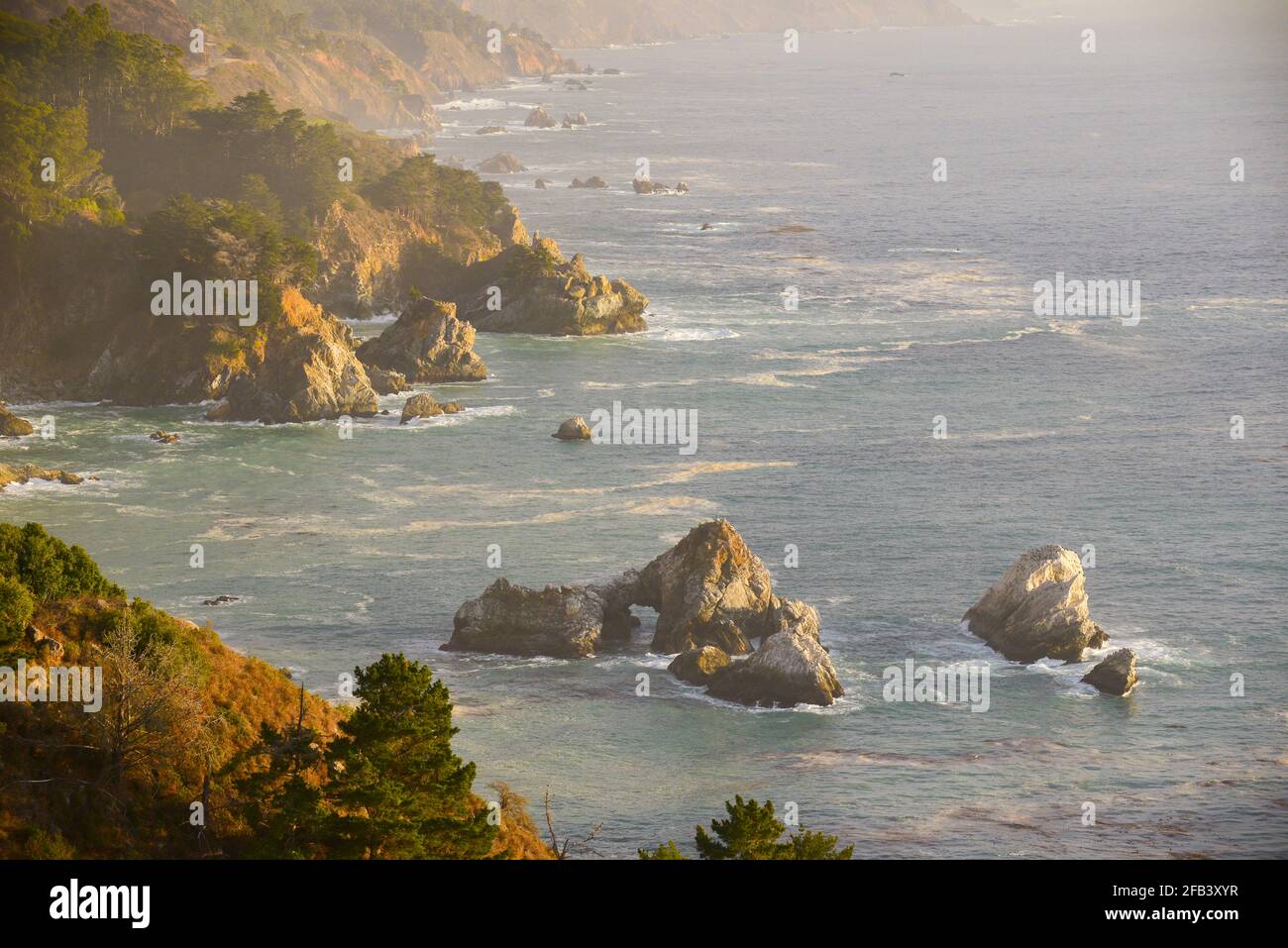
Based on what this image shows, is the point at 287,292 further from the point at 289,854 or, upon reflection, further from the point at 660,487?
the point at 289,854

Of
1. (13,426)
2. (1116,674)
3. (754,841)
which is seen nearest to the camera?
(754,841)

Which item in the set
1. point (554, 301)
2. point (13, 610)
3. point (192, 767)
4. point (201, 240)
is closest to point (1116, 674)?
point (192, 767)

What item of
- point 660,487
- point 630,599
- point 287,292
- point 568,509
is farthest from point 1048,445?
point 287,292

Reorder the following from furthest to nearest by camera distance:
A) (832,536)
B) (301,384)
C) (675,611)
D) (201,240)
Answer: (201,240) < (301,384) < (832,536) < (675,611)

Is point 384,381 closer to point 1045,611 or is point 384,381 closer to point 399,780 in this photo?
point 1045,611

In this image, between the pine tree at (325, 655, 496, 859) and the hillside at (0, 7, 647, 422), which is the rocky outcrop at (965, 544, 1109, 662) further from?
the hillside at (0, 7, 647, 422)

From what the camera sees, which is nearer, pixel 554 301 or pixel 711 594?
pixel 711 594

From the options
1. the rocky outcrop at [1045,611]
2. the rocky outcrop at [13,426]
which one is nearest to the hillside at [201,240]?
the rocky outcrop at [13,426]

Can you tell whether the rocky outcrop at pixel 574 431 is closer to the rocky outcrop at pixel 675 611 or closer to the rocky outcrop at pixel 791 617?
the rocky outcrop at pixel 675 611
